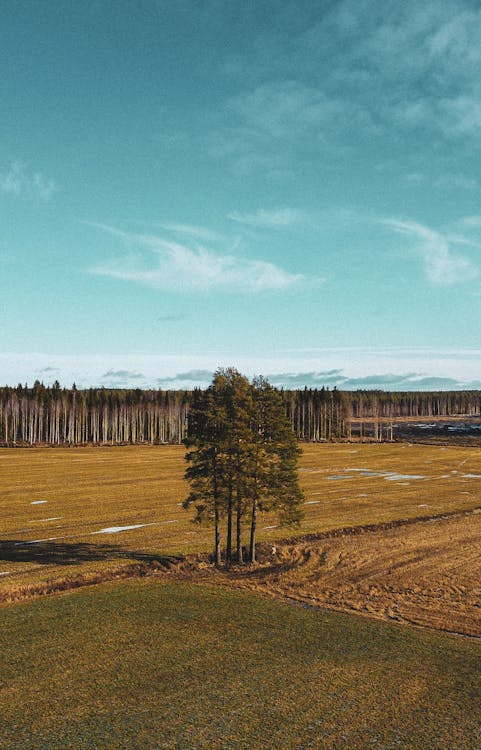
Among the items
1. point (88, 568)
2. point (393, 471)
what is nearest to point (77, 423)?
point (393, 471)

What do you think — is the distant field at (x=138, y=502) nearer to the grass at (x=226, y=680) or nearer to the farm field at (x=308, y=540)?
the farm field at (x=308, y=540)

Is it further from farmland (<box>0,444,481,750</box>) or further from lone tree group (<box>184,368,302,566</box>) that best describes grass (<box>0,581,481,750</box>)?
lone tree group (<box>184,368,302,566</box>)

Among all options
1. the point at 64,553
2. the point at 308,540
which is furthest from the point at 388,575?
the point at 64,553

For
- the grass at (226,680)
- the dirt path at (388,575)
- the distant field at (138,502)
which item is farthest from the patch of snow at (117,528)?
the grass at (226,680)

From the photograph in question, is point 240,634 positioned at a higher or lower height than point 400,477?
higher

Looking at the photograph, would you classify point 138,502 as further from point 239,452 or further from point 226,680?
point 226,680
